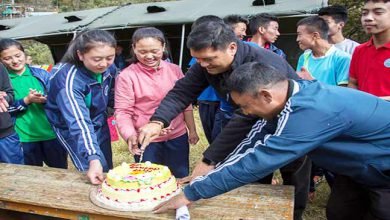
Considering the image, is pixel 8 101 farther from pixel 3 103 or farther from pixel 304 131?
pixel 304 131

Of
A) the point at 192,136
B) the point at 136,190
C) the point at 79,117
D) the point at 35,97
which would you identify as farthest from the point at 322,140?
the point at 35,97

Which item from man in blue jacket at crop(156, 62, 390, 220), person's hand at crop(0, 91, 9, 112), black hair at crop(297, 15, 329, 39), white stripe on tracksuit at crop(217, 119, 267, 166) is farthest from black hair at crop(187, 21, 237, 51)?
person's hand at crop(0, 91, 9, 112)

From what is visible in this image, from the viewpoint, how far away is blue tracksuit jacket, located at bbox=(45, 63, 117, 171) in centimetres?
251

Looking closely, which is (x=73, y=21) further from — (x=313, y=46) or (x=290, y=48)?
(x=313, y=46)

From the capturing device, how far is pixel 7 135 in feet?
10.5

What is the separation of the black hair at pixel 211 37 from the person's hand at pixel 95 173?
37.2 inches

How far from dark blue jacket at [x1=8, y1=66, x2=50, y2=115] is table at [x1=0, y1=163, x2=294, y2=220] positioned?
79cm

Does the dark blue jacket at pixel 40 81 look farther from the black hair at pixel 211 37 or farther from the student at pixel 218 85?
A: the black hair at pixel 211 37

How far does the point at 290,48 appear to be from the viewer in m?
8.84

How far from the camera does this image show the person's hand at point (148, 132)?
2.49 m

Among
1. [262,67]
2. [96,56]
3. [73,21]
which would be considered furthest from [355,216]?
[73,21]

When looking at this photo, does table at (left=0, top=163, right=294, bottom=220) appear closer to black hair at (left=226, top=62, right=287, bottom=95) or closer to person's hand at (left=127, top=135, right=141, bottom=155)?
person's hand at (left=127, top=135, right=141, bottom=155)

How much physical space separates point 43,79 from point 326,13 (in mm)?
2765

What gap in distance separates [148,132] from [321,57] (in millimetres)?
1733
